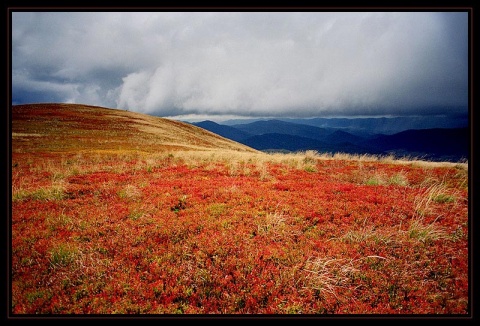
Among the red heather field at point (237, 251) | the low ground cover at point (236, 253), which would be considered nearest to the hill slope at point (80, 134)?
the red heather field at point (237, 251)

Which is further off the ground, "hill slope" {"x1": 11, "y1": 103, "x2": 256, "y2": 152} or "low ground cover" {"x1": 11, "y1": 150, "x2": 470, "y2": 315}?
"hill slope" {"x1": 11, "y1": 103, "x2": 256, "y2": 152}

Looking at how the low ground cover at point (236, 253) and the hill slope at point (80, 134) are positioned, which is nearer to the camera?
the low ground cover at point (236, 253)

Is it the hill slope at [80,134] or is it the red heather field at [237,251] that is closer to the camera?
the red heather field at [237,251]

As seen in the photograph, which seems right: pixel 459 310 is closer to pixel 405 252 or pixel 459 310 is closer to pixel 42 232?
pixel 405 252

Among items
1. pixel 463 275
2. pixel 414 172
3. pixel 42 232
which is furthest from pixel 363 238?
pixel 414 172

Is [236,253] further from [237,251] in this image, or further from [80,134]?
[80,134]

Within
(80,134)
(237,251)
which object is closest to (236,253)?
(237,251)

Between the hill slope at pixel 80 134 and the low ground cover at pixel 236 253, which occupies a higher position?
the hill slope at pixel 80 134

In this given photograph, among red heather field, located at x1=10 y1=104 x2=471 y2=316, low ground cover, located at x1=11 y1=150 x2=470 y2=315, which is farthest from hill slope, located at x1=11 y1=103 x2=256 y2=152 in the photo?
low ground cover, located at x1=11 y1=150 x2=470 y2=315

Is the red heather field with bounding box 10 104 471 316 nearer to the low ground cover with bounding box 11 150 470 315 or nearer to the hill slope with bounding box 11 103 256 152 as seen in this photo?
the low ground cover with bounding box 11 150 470 315

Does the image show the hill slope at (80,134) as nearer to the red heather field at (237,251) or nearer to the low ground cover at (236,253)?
the red heather field at (237,251)

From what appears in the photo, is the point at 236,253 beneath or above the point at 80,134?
beneath
